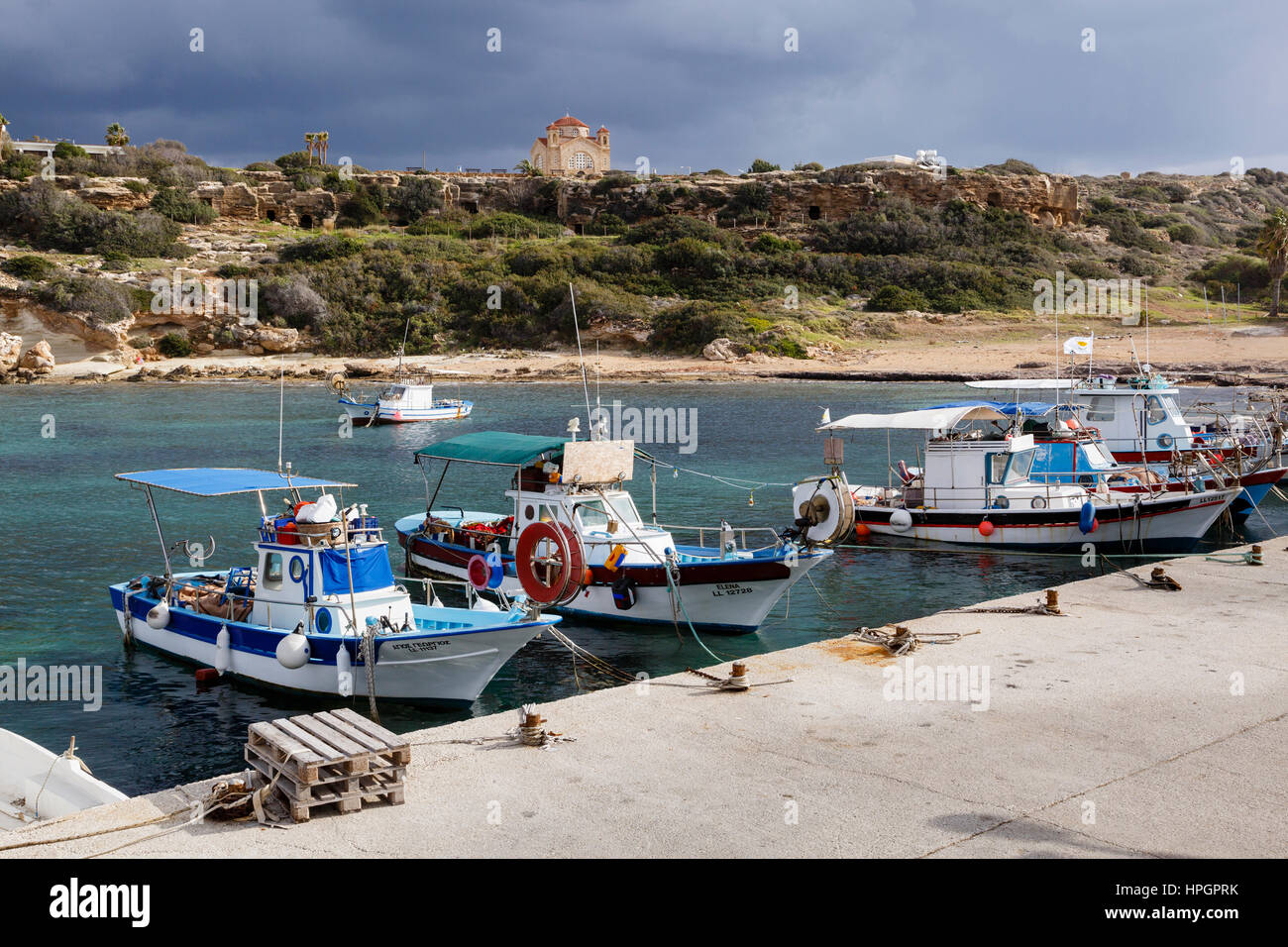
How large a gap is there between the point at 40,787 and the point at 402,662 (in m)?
4.90

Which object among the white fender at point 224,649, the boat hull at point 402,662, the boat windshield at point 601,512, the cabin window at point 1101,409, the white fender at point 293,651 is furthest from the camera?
the cabin window at point 1101,409

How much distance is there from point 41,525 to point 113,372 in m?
52.1

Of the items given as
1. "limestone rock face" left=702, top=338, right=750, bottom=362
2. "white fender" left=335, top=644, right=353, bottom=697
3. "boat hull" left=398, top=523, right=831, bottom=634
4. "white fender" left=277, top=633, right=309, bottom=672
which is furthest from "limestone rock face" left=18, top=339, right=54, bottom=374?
"white fender" left=335, top=644, right=353, bottom=697

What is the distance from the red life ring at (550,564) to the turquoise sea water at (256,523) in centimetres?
161

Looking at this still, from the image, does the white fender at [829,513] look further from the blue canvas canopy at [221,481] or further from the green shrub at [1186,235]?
the green shrub at [1186,235]

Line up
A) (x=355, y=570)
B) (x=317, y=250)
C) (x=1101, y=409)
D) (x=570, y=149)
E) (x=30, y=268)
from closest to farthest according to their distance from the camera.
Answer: (x=355, y=570)
(x=1101, y=409)
(x=30, y=268)
(x=317, y=250)
(x=570, y=149)

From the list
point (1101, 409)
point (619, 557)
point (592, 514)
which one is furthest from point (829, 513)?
point (1101, 409)

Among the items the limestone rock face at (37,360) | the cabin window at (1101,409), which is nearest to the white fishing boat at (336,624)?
the cabin window at (1101,409)

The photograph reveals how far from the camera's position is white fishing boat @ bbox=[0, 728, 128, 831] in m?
11.4

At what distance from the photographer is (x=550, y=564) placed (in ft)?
54.5

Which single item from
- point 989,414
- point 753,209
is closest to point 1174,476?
point 989,414

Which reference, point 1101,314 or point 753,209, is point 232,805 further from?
point 753,209

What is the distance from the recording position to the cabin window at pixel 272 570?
16.9m

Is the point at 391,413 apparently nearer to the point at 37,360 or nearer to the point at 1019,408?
the point at 37,360
